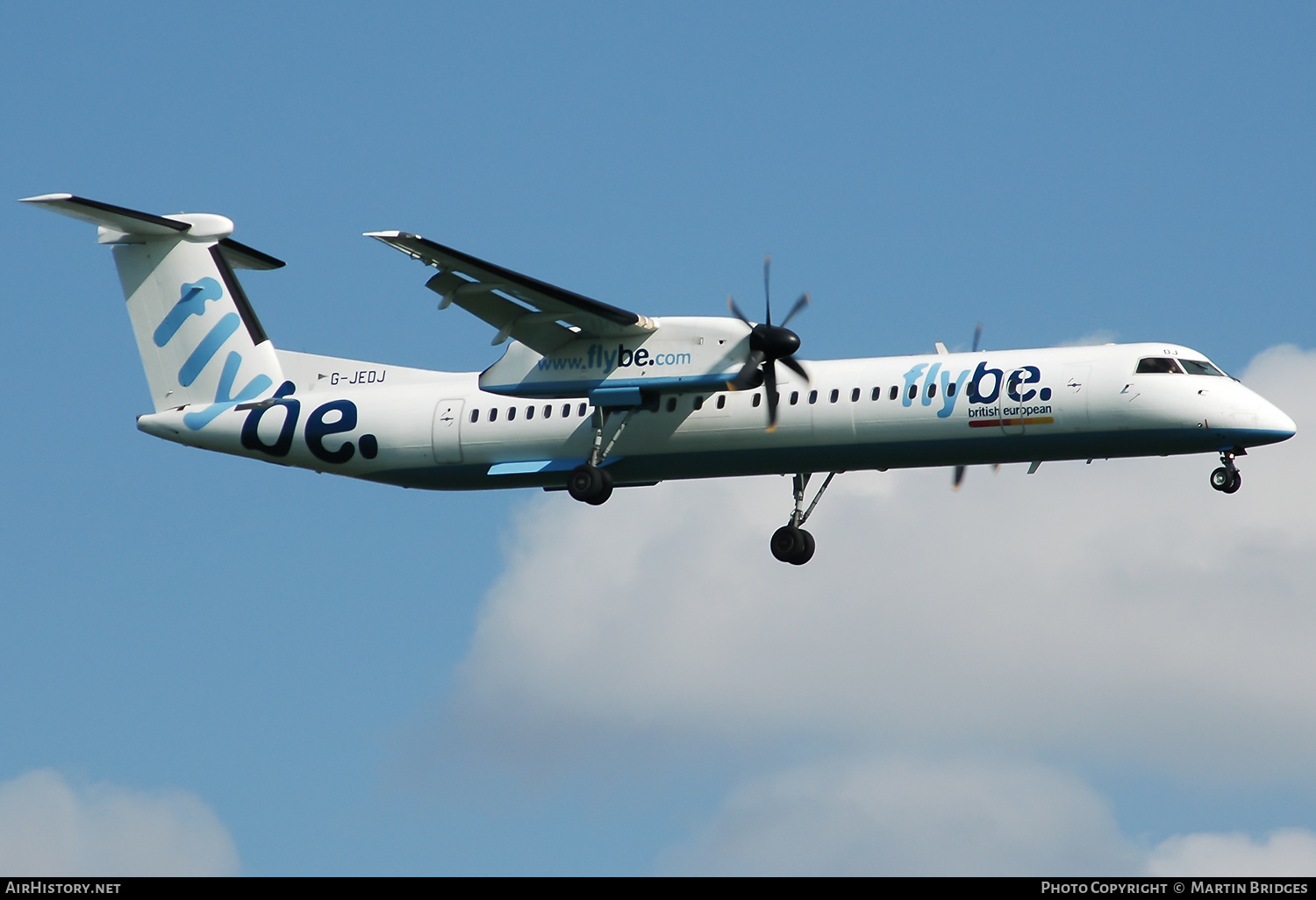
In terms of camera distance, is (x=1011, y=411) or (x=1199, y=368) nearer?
(x=1199, y=368)

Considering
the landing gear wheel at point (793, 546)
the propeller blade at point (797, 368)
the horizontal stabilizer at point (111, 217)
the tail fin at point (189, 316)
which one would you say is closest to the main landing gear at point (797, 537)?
the landing gear wheel at point (793, 546)

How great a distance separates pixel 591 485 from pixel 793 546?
12.0ft

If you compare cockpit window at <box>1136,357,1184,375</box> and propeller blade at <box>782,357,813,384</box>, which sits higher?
propeller blade at <box>782,357,813,384</box>

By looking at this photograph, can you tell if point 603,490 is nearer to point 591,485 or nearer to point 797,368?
point 591,485

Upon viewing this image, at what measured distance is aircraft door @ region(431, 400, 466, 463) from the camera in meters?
27.5

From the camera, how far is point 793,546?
2767 centimetres

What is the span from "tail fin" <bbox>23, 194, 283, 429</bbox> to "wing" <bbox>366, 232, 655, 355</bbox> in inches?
196

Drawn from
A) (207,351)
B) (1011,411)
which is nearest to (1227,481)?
(1011,411)

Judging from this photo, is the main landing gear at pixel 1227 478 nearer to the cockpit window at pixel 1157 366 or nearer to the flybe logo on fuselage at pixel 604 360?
the cockpit window at pixel 1157 366

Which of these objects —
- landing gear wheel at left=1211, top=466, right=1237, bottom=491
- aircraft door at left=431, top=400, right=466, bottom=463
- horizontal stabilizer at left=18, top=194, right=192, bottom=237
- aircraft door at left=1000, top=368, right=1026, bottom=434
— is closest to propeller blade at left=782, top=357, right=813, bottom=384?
aircraft door at left=1000, top=368, right=1026, bottom=434

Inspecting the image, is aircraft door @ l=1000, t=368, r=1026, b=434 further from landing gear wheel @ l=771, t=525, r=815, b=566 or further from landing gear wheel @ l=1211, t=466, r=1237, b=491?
landing gear wheel @ l=771, t=525, r=815, b=566

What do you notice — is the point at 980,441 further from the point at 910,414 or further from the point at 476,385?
the point at 476,385

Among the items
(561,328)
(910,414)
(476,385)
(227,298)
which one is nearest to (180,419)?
(227,298)

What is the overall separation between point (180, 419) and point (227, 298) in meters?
2.26
